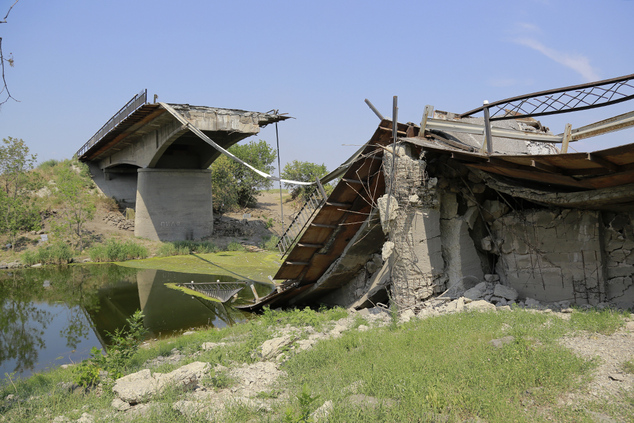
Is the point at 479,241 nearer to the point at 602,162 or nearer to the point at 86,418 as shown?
the point at 602,162

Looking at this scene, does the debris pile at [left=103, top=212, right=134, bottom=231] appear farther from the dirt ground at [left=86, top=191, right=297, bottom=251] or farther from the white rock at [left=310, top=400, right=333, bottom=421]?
the white rock at [left=310, top=400, right=333, bottom=421]

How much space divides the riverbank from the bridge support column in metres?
18.5

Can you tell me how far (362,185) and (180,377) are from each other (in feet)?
18.4

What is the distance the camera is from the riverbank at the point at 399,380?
4277 millimetres

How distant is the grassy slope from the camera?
18.0m

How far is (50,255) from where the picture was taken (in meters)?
21.2

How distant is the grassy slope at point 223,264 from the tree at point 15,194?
7049mm

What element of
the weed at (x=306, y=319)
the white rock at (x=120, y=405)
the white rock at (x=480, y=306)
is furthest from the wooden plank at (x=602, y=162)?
the white rock at (x=120, y=405)

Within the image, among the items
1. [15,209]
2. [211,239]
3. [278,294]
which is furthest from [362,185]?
[15,209]

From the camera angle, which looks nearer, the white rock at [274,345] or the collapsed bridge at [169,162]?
the white rock at [274,345]

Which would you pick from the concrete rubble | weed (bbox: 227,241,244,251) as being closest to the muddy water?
weed (bbox: 227,241,244,251)

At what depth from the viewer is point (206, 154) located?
26438 mm

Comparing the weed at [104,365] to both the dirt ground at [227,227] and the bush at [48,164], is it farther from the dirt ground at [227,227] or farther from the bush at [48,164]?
the bush at [48,164]

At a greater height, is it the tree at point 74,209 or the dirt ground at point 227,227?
the tree at point 74,209
